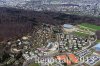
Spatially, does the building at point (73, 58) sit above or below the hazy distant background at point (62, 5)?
below

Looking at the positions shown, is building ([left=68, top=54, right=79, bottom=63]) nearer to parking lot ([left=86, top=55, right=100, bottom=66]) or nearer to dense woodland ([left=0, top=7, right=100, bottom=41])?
parking lot ([left=86, top=55, right=100, bottom=66])

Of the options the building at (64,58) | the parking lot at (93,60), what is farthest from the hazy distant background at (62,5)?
the building at (64,58)

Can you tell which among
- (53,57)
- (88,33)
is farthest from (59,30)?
(53,57)

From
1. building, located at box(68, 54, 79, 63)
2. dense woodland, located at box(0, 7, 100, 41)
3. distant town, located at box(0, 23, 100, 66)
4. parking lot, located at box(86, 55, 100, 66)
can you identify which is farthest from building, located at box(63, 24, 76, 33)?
parking lot, located at box(86, 55, 100, 66)

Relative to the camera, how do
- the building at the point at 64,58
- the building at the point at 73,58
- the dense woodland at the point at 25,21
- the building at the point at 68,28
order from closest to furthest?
the building at the point at 64,58 → the building at the point at 73,58 → the dense woodland at the point at 25,21 → the building at the point at 68,28

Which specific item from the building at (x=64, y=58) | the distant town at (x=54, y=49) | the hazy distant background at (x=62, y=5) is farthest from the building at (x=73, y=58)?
the hazy distant background at (x=62, y=5)

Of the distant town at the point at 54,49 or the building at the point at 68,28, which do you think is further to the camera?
the building at the point at 68,28

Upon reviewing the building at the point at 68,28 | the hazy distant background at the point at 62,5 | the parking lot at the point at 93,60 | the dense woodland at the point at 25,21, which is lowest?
the parking lot at the point at 93,60

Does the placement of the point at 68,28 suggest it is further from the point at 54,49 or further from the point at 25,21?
the point at 54,49

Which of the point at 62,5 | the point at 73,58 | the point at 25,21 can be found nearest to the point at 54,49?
the point at 73,58

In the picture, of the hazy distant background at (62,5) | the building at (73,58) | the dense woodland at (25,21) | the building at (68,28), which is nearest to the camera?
the building at (73,58)

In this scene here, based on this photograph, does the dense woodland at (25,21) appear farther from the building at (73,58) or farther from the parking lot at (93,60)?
the parking lot at (93,60)

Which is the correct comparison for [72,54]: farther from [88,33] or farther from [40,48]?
[88,33]
